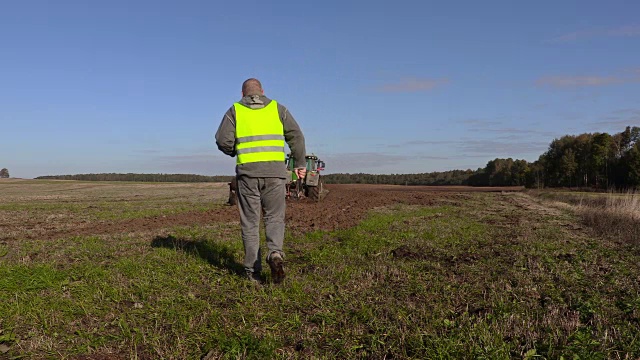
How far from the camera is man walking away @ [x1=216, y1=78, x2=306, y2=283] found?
177 inches

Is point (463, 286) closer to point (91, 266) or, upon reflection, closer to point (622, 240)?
point (91, 266)

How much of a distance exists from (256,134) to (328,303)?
188 centimetres

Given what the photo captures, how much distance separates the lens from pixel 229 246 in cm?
674

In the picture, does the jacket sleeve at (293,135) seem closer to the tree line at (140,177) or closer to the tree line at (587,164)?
the tree line at (587,164)

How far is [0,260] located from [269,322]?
15.9 ft

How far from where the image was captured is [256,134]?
Answer: 4.50 meters

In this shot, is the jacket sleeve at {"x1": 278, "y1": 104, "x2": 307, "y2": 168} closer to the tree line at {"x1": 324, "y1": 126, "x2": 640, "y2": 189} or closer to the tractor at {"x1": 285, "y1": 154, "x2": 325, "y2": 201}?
the tractor at {"x1": 285, "y1": 154, "x2": 325, "y2": 201}

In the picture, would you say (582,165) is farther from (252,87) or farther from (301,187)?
(252,87)

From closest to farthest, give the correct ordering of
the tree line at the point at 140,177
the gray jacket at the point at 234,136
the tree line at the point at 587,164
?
the gray jacket at the point at 234,136, the tree line at the point at 587,164, the tree line at the point at 140,177

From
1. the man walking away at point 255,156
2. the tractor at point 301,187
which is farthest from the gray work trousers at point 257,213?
the tractor at point 301,187

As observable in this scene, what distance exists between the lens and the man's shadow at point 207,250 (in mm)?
5332

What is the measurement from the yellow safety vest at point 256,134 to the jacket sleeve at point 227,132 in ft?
0.17

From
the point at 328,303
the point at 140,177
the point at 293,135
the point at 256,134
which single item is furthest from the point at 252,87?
the point at 140,177

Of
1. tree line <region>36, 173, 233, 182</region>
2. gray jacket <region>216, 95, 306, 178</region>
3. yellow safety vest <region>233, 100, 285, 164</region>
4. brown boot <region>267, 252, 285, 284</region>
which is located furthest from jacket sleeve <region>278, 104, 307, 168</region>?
tree line <region>36, 173, 233, 182</region>
